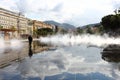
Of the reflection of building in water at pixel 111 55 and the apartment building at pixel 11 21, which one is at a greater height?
the apartment building at pixel 11 21

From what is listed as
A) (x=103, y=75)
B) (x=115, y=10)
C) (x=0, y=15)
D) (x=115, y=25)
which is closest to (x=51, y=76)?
(x=103, y=75)

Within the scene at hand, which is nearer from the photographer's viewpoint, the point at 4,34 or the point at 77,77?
the point at 77,77

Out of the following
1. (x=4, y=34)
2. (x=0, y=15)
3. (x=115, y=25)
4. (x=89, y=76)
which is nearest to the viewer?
(x=89, y=76)

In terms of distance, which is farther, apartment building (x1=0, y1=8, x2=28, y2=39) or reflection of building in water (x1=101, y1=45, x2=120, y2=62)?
apartment building (x1=0, y1=8, x2=28, y2=39)

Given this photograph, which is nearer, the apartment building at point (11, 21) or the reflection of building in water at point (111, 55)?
the reflection of building in water at point (111, 55)

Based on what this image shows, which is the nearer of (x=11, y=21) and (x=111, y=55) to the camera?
(x=111, y=55)

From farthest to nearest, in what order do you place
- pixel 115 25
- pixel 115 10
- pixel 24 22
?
1. pixel 24 22
2. pixel 115 10
3. pixel 115 25

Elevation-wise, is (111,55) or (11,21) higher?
(11,21)

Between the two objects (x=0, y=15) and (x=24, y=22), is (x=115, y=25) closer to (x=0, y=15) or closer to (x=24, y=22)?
(x=0, y=15)

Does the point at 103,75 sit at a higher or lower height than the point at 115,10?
lower

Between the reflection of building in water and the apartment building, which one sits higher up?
the apartment building

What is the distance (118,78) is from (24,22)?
175742 mm

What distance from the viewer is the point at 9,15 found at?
487ft

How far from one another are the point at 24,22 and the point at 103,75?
175m
